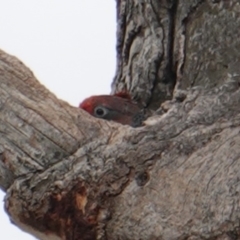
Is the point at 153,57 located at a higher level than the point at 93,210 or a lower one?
higher

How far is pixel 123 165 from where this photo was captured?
1.81 metres

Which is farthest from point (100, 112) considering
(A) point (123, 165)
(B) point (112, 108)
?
(A) point (123, 165)

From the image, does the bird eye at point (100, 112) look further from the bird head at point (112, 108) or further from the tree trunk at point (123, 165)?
the tree trunk at point (123, 165)

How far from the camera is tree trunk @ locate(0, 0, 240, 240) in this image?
172cm

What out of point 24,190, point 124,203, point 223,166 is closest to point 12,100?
point 24,190

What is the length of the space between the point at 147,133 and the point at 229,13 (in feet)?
1.17

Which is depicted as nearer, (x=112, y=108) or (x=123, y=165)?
(x=123, y=165)

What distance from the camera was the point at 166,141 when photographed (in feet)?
5.97

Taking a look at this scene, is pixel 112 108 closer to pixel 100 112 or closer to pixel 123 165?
pixel 100 112

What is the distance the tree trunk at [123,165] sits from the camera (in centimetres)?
172

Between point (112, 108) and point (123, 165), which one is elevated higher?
point (112, 108)

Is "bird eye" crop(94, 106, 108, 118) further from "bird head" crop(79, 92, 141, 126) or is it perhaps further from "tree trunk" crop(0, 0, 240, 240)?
"tree trunk" crop(0, 0, 240, 240)

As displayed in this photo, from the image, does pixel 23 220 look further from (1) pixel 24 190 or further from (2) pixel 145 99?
(2) pixel 145 99

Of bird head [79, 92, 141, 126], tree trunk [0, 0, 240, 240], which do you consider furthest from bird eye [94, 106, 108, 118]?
tree trunk [0, 0, 240, 240]
